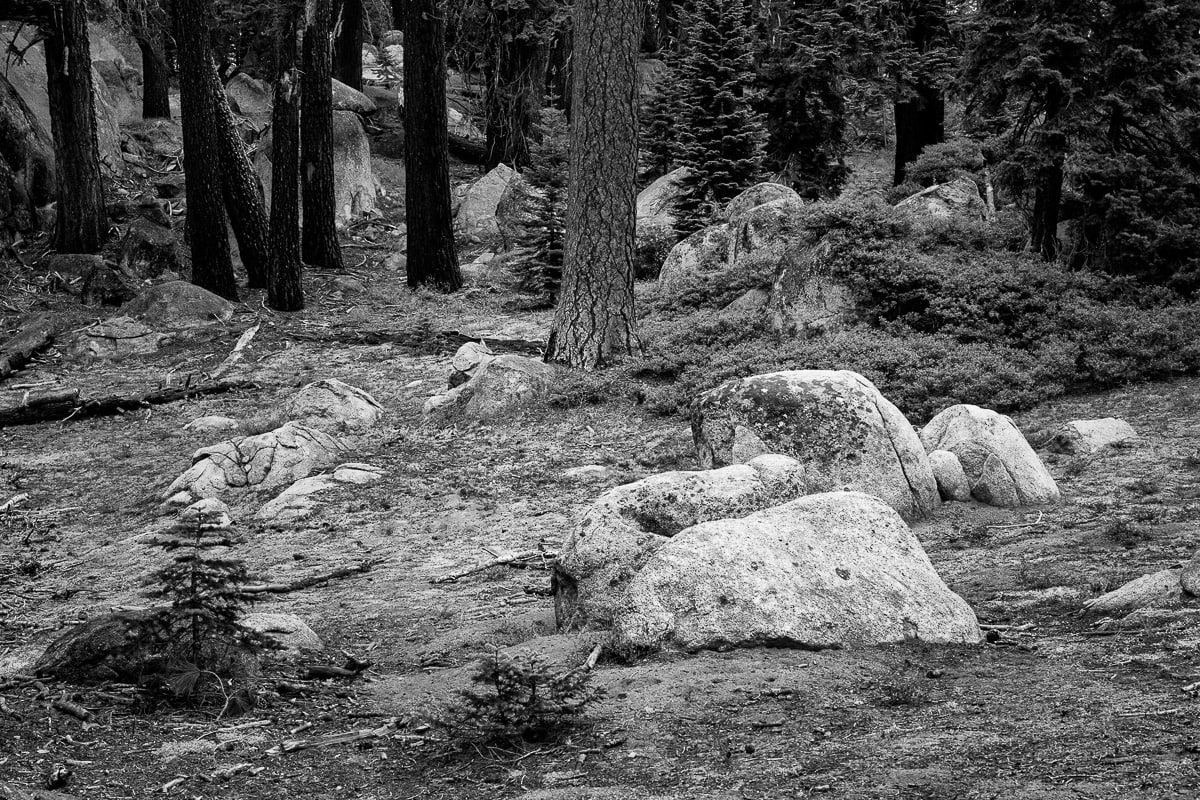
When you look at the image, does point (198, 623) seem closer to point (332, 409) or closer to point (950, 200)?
point (332, 409)

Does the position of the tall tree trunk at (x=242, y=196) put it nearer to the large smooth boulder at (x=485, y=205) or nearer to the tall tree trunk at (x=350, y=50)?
the large smooth boulder at (x=485, y=205)

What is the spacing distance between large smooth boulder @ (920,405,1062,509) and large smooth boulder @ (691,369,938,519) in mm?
433

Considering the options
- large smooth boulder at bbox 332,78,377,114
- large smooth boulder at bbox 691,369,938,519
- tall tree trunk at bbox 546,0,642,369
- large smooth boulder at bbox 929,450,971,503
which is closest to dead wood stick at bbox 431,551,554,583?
large smooth boulder at bbox 691,369,938,519

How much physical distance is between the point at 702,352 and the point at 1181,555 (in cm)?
664

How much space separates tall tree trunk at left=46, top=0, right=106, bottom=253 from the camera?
1786cm

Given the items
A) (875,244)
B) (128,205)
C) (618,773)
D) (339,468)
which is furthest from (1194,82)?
(128,205)

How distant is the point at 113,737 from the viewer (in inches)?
176

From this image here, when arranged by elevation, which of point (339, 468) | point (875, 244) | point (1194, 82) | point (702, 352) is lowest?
point (339, 468)

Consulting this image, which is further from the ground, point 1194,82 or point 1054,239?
point 1194,82

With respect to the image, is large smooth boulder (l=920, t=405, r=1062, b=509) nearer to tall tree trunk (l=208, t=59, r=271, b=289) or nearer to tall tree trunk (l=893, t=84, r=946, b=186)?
tall tree trunk (l=208, t=59, r=271, b=289)

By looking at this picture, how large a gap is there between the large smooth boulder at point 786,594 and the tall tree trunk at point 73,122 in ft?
54.6

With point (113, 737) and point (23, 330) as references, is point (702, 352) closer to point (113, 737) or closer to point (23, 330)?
point (113, 737)

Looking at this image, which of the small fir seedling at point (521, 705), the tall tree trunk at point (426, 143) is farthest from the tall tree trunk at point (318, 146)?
the small fir seedling at point (521, 705)

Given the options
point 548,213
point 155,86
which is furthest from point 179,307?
point 155,86
